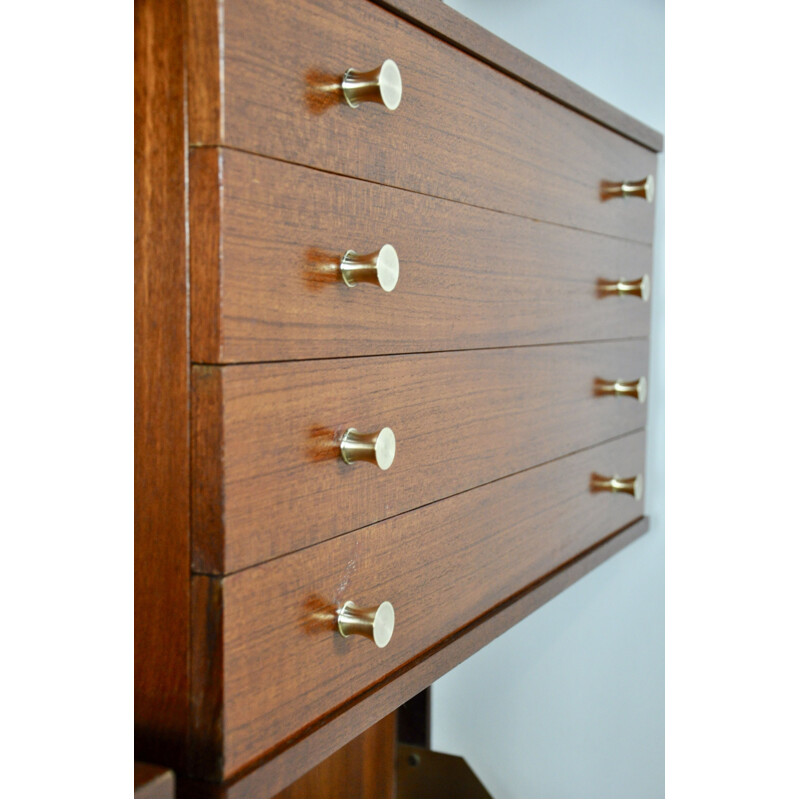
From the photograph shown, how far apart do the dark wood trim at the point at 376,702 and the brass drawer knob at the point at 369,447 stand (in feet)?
0.53

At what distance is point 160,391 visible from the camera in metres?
0.48

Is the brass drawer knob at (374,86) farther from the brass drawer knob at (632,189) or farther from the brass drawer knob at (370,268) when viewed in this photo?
the brass drawer knob at (632,189)

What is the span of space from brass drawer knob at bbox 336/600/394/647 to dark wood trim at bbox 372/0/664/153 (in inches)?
15.1

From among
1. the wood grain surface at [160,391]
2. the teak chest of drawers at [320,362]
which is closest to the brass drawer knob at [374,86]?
the teak chest of drawers at [320,362]

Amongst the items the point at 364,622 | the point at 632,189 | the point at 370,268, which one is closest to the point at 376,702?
the point at 364,622

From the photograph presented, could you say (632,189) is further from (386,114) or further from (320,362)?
(320,362)

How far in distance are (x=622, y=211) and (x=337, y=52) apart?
1.82 ft

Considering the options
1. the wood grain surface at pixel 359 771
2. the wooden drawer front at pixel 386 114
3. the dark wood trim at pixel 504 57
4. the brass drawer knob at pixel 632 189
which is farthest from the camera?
the wood grain surface at pixel 359 771

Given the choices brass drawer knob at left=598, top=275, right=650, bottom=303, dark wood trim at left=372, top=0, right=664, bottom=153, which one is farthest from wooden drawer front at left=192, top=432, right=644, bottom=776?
dark wood trim at left=372, top=0, right=664, bottom=153

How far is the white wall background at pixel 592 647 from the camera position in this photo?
3.86 feet

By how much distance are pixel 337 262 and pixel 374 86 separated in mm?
105
